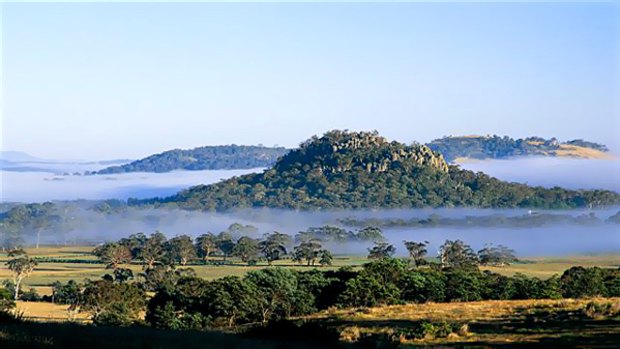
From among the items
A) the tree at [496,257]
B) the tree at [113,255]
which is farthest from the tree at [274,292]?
the tree at [496,257]

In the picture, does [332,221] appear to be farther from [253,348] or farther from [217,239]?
Result: [253,348]

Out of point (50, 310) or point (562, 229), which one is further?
point (562, 229)

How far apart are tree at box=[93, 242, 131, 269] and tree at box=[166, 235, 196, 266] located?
24.5 feet

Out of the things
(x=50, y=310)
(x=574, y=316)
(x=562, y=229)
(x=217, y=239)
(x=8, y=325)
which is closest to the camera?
(x=8, y=325)

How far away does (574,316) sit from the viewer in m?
28.9

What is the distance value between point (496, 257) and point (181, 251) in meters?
45.2

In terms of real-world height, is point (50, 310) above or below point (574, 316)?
below

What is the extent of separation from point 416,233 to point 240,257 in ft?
194

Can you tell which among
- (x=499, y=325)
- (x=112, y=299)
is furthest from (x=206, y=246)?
(x=499, y=325)

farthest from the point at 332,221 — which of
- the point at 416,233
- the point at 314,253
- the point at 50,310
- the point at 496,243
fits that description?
the point at 50,310

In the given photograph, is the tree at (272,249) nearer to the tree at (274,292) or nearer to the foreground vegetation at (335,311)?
the foreground vegetation at (335,311)

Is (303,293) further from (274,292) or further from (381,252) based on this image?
(381,252)

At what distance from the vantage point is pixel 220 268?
108m

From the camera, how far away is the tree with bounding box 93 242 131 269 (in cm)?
10688
